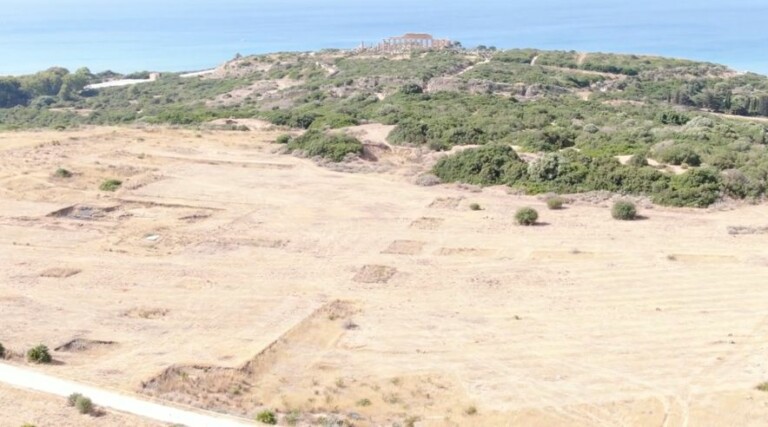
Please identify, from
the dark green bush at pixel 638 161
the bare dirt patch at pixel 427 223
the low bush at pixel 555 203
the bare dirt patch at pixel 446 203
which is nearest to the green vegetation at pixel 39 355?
the bare dirt patch at pixel 427 223

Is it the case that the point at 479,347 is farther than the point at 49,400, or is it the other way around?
the point at 479,347

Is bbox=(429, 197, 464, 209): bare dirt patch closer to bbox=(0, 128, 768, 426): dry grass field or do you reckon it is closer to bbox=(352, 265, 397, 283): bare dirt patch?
bbox=(0, 128, 768, 426): dry grass field

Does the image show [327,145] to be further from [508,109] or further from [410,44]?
[410,44]

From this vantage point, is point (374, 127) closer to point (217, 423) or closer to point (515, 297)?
point (515, 297)

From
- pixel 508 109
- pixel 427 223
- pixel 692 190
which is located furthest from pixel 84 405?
pixel 508 109

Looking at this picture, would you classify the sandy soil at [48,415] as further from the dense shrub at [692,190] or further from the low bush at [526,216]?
the dense shrub at [692,190]

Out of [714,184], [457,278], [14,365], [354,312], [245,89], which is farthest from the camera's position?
[245,89]

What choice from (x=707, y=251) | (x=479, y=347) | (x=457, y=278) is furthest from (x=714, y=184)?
(x=479, y=347)
